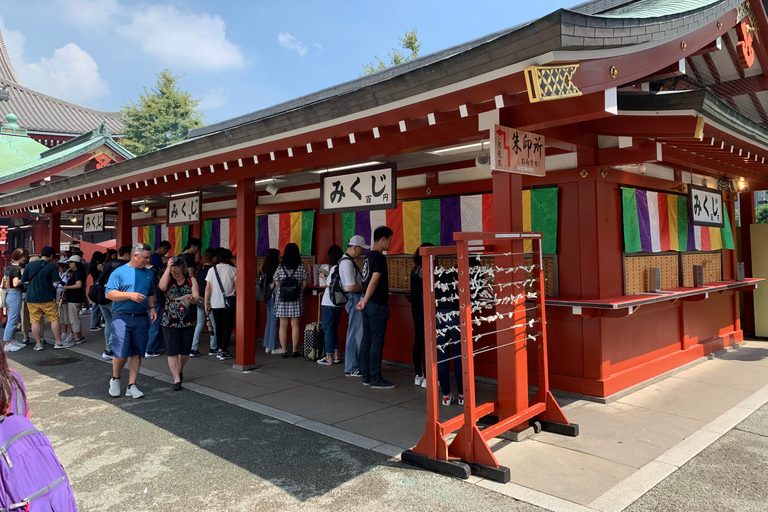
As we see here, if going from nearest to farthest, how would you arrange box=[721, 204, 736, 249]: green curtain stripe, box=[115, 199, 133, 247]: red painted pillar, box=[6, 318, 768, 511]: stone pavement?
box=[6, 318, 768, 511]: stone pavement
box=[721, 204, 736, 249]: green curtain stripe
box=[115, 199, 133, 247]: red painted pillar

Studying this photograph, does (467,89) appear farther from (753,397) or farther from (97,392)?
(97,392)

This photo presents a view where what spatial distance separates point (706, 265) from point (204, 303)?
8.60m

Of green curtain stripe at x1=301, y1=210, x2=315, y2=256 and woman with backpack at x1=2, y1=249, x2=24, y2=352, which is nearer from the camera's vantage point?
green curtain stripe at x1=301, y1=210, x2=315, y2=256

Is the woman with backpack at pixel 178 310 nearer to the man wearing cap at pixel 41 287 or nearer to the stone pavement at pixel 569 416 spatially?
the stone pavement at pixel 569 416

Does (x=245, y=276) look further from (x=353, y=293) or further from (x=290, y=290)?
(x=353, y=293)

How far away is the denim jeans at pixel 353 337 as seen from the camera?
22.8ft

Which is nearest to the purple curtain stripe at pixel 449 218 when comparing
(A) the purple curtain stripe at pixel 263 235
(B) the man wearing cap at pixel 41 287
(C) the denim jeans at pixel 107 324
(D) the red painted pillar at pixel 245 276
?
(D) the red painted pillar at pixel 245 276

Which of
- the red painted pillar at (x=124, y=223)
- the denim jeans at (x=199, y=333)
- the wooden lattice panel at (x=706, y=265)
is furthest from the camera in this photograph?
the red painted pillar at (x=124, y=223)

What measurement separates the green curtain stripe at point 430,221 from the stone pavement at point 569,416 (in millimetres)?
2023

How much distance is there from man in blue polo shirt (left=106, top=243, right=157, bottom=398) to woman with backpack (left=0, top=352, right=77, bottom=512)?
4555mm

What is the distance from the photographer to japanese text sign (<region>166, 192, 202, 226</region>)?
8651 millimetres

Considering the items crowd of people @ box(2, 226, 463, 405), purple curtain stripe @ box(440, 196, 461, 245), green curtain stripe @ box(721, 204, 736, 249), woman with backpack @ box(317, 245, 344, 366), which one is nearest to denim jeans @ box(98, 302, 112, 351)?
crowd of people @ box(2, 226, 463, 405)

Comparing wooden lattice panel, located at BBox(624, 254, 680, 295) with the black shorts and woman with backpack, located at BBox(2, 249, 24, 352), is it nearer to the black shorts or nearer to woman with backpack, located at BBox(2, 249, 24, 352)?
the black shorts

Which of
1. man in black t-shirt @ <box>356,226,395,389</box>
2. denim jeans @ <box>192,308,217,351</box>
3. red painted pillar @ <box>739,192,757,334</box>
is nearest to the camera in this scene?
man in black t-shirt @ <box>356,226,395,389</box>
